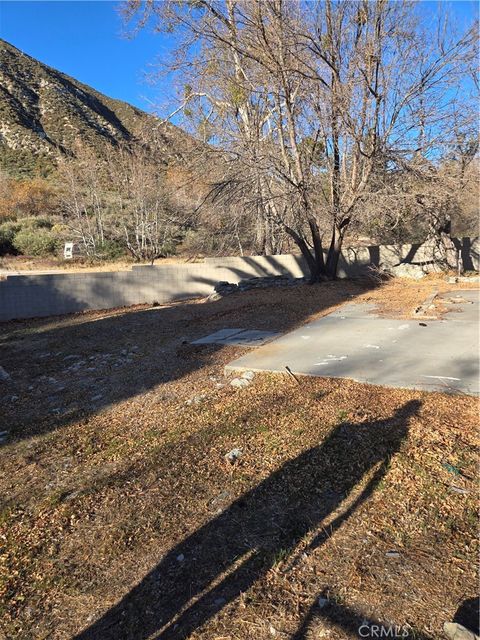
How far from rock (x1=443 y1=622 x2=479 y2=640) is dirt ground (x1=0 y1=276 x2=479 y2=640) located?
0.04 m

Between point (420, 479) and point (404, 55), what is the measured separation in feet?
38.2

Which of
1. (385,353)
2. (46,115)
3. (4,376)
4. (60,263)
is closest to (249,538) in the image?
(385,353)

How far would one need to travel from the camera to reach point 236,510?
2.46 m

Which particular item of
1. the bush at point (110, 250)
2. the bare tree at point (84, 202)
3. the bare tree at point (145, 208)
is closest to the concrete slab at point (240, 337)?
the bare tree at point (145, 208)

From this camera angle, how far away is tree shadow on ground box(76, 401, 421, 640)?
1.81 meters

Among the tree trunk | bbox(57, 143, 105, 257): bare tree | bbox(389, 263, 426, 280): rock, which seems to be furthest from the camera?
bbox(57, 143, 105, 257): bare tree

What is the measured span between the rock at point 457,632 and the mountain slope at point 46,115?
36.1 m

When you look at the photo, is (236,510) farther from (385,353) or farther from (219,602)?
(385,353)

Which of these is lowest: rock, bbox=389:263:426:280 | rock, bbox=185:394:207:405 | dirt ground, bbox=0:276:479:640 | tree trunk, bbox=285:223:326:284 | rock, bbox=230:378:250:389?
dirt ground, bbox=0:276:479:640

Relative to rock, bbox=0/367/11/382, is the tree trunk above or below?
above

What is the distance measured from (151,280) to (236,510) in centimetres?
1069

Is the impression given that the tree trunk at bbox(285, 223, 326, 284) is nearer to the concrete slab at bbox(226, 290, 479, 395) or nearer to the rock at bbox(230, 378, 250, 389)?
the concrete slab at bbox(226, 290, 479, 395)

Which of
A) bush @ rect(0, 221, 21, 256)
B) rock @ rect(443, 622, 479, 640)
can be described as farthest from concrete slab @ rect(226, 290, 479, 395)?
bush @ rect(0, 221, 21, 256)

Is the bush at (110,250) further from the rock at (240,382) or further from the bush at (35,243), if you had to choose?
the rock at (240,382)
